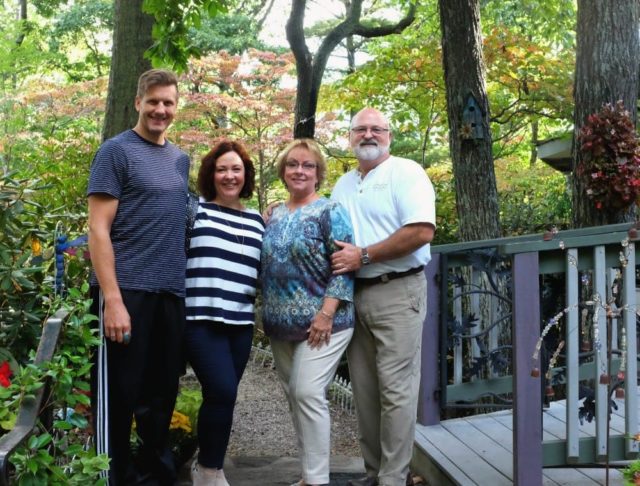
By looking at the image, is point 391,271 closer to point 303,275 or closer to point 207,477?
point 303,275

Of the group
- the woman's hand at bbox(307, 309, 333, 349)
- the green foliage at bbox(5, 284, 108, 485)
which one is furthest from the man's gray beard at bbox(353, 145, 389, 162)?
the green foliage at bbox(5, 284, 108, 485)

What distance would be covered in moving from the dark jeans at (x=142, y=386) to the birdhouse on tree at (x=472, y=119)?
3.60 metres

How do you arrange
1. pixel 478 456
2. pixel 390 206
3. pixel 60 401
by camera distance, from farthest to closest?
pixel 478 456 < pixel 390 206 < pixel 60 401

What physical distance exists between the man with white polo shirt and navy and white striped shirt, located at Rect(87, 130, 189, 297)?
0.68m

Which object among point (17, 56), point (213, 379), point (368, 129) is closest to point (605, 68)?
point (368, 129)

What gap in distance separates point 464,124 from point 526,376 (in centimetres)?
345

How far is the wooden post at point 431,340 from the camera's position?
421 centimetres

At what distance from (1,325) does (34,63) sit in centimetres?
1313

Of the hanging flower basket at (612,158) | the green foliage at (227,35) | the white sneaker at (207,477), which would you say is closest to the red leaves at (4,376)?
the white sneaker at (207,477)

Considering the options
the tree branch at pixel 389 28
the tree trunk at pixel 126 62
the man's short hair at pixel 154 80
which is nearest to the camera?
the man's short hair at pixel 154 80

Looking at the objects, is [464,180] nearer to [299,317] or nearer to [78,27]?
[299,317]

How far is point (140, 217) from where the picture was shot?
293cm

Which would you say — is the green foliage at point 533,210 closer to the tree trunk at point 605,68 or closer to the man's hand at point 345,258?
the tree trunk at point 605,68

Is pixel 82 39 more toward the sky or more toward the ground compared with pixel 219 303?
more toward the sky
